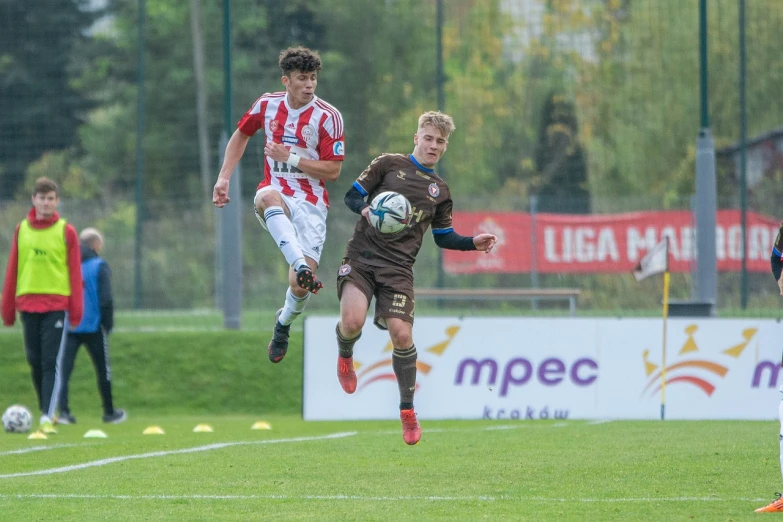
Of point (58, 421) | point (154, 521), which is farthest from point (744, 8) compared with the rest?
point (154, 521)

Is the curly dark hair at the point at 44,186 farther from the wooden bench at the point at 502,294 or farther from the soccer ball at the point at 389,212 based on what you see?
the wooden bench at the point at 502,294

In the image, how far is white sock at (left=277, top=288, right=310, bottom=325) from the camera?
9.55 m

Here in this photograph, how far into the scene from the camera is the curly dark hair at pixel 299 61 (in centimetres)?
898

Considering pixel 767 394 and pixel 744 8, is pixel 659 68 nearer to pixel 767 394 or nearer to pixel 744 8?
pixel 744 8

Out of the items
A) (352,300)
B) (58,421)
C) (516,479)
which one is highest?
(352,300)

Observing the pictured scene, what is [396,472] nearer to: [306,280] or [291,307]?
[306,280]

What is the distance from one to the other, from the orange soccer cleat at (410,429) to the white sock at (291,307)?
1.33m

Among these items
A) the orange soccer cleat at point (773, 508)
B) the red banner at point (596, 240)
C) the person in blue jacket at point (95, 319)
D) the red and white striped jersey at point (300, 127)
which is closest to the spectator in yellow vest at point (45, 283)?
the person in blue jacket at point (95, 319)

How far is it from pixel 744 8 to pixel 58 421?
39.6ft

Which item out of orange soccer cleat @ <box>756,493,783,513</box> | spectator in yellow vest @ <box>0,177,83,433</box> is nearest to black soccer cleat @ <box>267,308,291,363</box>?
spectator in yellow vest @ <box>0,177,83,433</box>

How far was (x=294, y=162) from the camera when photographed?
30.0ft

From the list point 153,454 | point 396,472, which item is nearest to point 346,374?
point 396,472

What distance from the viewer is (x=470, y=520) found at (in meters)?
6.66

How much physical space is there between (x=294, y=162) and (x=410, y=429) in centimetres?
215
